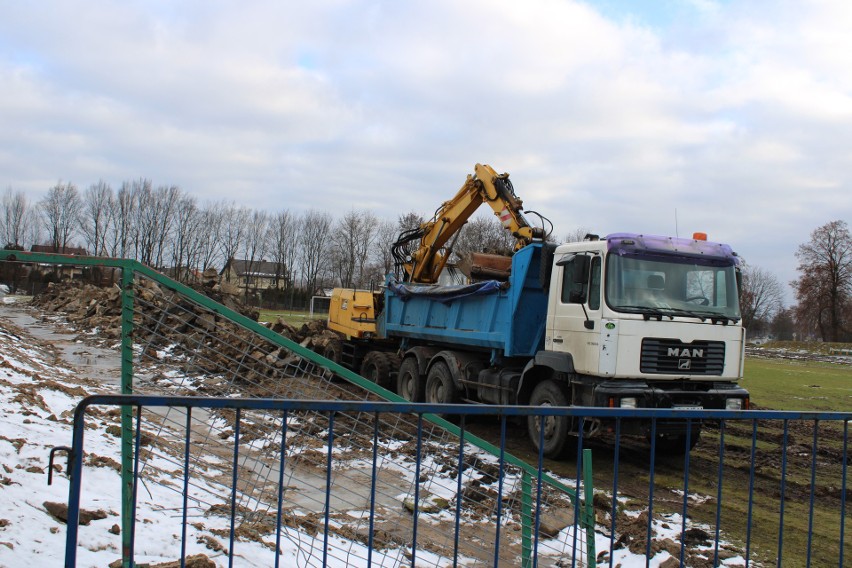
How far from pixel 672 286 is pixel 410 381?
5.71 metres

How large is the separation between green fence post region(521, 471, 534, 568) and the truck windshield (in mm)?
4021

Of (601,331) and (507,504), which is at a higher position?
(601,331)

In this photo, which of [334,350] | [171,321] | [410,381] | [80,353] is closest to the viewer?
[171,321]

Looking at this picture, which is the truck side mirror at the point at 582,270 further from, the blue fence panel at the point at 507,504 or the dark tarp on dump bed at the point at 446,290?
the blue fence panel at the point at 507,504

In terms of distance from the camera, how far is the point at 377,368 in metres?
14.0

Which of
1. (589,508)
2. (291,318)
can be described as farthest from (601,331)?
(291,318)

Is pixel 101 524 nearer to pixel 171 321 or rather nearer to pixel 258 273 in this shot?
pixel 171 321

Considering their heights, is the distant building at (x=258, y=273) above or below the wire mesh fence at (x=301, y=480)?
above

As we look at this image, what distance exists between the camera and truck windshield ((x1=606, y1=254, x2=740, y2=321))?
8.45 m

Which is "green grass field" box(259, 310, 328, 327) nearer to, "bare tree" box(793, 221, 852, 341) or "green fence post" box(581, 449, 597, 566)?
"green fence post" box(581, 449, 597, 566)

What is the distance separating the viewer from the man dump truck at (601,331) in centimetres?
830

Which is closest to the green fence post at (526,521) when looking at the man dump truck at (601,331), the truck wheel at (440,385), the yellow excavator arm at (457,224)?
the man dump truck at (601,331)

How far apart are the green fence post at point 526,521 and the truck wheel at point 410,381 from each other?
7.51 m

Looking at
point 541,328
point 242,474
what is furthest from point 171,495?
point 541,328
